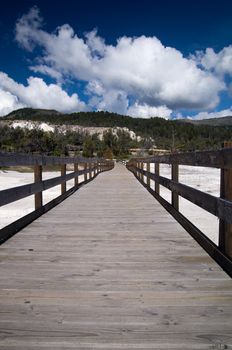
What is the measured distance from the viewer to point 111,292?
8.50ft

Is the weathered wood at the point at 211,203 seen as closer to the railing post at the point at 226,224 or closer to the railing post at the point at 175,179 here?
the railing post at the point at 226,224

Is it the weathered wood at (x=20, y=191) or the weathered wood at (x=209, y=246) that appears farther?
the weathered wood at (x=20, y=191)

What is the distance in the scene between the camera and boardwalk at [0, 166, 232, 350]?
1975 mm

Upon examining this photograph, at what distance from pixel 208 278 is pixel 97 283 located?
0.90 meters

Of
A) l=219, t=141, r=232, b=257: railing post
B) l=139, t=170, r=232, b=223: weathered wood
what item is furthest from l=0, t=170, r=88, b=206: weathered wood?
l=219, t=141, r=232, b=257: railing post

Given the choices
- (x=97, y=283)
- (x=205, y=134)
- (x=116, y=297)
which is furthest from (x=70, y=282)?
(x=205, y=134)

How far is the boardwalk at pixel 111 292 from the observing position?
1.97m

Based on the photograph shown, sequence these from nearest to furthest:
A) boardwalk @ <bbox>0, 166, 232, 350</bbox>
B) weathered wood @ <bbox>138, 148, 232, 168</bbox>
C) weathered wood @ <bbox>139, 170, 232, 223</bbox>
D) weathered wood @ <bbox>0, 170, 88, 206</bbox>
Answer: boardwalk @ <bbox>0, 166, 232, 350</bbox> → weathered wood @ <bbox>139, 170, 232, 223</bbox> → weathered wood @ <bbox>138, 148, 232, 168</bbox> → weathered wood @ <bbox>0, 170, 88, 206</bbox>

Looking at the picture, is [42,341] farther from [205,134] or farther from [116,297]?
[205,134]

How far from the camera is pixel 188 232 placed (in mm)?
4617

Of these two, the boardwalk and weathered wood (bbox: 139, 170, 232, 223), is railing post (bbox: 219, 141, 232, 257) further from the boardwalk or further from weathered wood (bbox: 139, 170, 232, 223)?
the boardwalk

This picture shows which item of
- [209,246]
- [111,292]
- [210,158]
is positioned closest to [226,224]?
[209,246]

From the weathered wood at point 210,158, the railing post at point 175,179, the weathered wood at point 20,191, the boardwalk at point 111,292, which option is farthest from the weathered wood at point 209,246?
the weathered wood at point 20,191

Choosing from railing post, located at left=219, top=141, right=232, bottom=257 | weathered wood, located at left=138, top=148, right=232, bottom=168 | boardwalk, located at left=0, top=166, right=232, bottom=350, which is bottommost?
boardwalk, located at left=0, top=166, right=232, bottom=350
